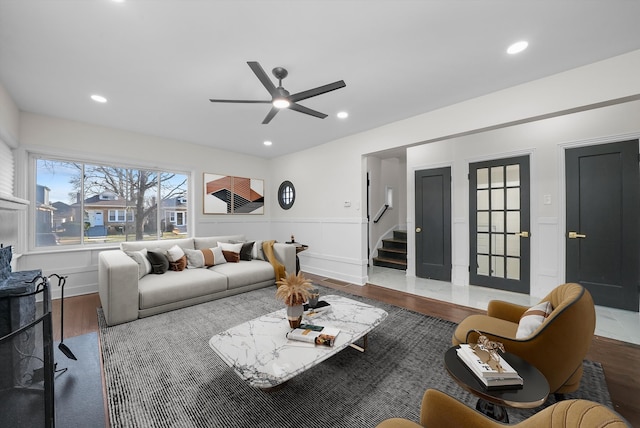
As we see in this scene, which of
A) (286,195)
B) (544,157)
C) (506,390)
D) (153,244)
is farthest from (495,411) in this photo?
(286,195)

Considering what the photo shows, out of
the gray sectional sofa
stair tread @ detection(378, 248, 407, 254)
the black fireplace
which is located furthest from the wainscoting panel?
the black fireplace

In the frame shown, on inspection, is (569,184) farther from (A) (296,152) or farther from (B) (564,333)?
(A) (296,152)

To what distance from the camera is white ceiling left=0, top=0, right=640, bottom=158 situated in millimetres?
1779

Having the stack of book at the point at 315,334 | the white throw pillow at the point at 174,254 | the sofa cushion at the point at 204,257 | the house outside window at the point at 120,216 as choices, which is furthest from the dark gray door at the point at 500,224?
the house outside window at the point at 120,216

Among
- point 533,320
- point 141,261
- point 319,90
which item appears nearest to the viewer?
point 533,320

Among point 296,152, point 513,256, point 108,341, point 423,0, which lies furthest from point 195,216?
point 513,256

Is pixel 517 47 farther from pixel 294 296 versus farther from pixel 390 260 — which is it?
pixel 390 260

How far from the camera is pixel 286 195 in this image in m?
5.87

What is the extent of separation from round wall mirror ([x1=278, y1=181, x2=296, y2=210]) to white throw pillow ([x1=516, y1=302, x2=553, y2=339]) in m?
4.55

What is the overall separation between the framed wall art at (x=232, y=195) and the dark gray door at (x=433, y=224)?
353 centimetres

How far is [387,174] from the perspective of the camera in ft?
21.6

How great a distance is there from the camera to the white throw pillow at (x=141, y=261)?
10.8 ft

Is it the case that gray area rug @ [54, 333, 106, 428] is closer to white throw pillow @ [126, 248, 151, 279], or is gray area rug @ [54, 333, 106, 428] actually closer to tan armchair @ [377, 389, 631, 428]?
white throw pillow @ [126, 248, 151, 279]

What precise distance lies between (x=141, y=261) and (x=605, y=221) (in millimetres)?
6003
